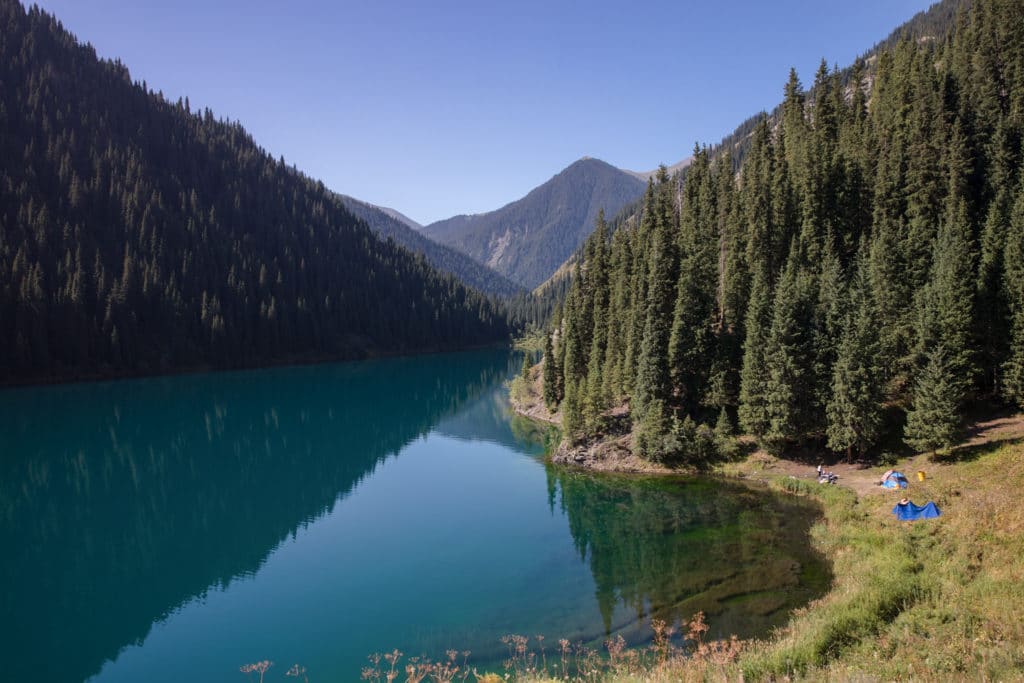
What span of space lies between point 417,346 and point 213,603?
15635cm

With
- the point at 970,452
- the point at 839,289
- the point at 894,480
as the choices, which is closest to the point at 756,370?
the point at 839,289

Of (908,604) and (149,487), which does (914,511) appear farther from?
(149,487)

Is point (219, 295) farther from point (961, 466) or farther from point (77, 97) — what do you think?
point (961, 466)

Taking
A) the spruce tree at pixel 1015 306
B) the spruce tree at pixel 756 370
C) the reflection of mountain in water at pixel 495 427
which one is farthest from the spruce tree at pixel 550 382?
the spruce tree at pixel 1015 306

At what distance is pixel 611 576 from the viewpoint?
30.1 m

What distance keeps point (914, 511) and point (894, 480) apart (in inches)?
275

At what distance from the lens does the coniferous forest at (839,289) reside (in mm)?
40688

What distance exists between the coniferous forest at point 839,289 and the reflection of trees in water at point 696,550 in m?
7.64

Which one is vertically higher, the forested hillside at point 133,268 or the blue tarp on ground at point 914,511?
the forested hillside at point 133,268

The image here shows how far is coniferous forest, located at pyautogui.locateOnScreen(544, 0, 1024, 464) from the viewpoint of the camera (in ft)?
133

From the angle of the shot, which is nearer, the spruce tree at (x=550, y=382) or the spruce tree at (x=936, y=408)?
the spruce tree at (x=936, y=408)

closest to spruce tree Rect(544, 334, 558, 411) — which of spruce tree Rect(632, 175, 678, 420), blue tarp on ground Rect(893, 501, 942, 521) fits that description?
spruce tree Rect(632, 175, 678, 420)

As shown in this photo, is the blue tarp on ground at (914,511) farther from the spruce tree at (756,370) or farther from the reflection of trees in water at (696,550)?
the spruce tree at (756,370)

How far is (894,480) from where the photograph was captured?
3462 cm
